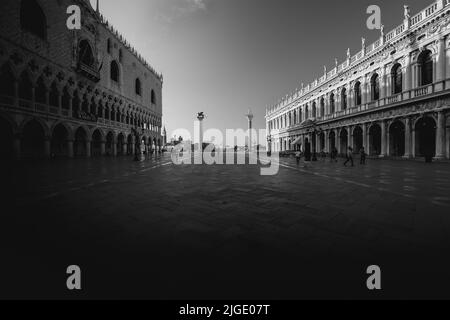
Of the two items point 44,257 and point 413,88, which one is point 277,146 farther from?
point 44,257

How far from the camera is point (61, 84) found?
1967cm

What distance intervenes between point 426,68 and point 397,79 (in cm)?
240

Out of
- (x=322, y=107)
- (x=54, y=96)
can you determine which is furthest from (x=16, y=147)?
(x=322, y=107)

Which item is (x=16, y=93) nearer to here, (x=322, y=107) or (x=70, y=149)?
(x=70, y=149)

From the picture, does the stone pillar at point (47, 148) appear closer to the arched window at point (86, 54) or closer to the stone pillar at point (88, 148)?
the stone pillar at point (88, 148)

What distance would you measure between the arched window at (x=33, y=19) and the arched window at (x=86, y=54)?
4.82 meters

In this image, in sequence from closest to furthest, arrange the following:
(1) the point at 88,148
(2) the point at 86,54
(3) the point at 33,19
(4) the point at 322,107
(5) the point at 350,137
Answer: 1. (3) the point at 33,19
2. (1) the point at 88,148
3. (2) the point at 86,54
4. (5) the point at 350,137
5. (4) the point at 322,107

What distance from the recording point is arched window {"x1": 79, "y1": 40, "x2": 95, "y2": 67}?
76.7 ft

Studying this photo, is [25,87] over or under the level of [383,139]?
over

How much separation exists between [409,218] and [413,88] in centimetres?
2110

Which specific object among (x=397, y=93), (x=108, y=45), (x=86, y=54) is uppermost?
(x=108, y=45)

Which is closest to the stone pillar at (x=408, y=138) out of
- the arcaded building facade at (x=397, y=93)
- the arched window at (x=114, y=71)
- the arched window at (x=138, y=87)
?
the arcaded building facade at (x=397, y=93)

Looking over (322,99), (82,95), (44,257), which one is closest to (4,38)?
(82,95)

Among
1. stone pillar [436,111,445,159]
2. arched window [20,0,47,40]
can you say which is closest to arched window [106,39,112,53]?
arched window [20,0,47,40]
